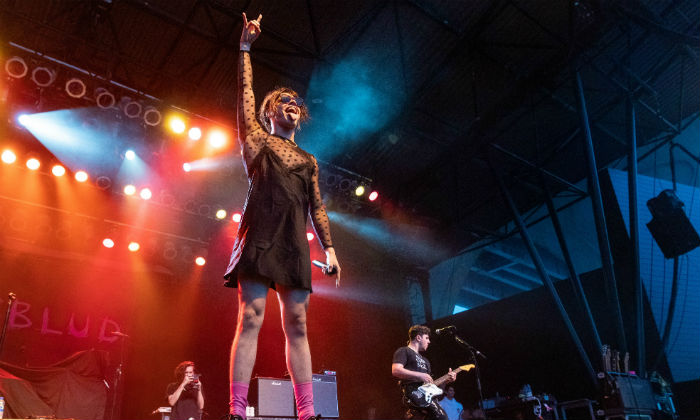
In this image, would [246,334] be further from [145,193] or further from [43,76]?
[145,193]

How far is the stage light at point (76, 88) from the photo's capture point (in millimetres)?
7012

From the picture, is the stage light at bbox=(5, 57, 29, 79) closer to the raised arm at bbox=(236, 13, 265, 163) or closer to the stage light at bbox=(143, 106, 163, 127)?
the stage light at bbox=(143, 106, 163, 127)

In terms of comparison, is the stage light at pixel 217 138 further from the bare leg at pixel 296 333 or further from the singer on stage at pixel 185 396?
the bare leg at pixel 296 333

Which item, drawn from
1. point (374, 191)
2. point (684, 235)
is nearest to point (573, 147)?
point (684, 235)

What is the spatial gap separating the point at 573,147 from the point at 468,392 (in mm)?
5877

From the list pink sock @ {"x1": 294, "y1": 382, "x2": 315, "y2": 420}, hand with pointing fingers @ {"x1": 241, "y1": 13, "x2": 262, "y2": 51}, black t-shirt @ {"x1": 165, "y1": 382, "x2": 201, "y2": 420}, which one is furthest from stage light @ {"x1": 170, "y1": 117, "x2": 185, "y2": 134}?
pink sock @ {"x1": 294, "y1": 382, "x2": 315, "y2": 420}

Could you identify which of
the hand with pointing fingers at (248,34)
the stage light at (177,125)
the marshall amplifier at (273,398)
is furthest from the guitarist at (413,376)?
the stage light at (177,125)

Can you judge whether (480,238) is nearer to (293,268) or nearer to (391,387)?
(391,387)

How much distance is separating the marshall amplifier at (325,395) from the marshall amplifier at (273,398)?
14.7 inches

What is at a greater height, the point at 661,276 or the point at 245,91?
the point at 661,276

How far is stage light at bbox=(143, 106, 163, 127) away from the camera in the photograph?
7.74 m

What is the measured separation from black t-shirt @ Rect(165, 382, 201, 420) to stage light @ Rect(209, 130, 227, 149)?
12.7ft

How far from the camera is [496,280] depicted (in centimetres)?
1808

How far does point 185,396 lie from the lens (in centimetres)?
696
